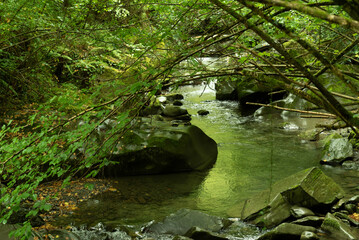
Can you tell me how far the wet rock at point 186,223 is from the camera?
219 inches

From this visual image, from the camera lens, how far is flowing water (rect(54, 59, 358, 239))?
6473mm

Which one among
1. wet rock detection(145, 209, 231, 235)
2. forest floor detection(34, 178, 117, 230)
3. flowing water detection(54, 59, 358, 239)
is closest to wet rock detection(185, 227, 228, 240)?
wet rock detection(145, 209, 231, 235)

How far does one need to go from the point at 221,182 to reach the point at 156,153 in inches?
77.2

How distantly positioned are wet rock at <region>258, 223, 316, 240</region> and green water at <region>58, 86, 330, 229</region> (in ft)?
3.21

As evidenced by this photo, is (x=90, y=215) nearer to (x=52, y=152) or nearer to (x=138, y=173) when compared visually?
(x=138, y=173)

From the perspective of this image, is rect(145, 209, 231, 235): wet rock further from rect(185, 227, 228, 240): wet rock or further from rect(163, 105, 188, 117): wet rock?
rect(163, 105, 188, 117): wet rock

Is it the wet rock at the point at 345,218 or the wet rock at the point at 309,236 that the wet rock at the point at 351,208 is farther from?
the wet rock at the point at 309,236

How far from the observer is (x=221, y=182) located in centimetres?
791

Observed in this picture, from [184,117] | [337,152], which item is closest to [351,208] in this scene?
[337,152]

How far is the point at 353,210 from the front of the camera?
5.40 metres

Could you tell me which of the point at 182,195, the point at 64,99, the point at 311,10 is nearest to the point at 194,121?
the point at 182,195

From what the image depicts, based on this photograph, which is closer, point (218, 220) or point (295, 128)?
point (218, 220)

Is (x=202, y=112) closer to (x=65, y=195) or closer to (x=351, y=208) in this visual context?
(x=65, y=195)

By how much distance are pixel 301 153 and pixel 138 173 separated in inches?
198
